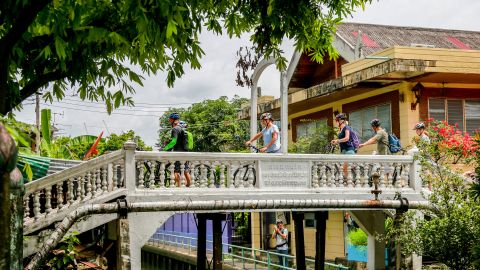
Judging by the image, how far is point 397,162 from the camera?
14.1 meters

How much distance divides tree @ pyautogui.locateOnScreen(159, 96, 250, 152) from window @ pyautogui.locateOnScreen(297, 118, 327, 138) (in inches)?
907

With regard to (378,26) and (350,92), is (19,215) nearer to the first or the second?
(350,92)

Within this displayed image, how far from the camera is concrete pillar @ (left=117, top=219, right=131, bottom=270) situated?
11.9m

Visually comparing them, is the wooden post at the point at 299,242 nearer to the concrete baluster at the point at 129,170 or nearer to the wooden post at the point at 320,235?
the wooden post at the point at 320,235

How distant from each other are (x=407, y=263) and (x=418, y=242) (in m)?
2.99

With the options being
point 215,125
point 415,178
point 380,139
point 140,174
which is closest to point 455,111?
point 415,178

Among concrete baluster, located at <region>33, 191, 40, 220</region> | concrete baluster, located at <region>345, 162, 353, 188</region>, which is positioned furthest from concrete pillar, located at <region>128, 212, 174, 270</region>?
concrete baluster, located at <region>345, 162, 353, 188</region>

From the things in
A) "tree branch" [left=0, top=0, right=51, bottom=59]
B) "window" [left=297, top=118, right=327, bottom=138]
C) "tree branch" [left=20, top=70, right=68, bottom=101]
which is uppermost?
"tree branch" [left=0, top=0, right=51, bottom=59]

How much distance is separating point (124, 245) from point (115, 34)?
21.5 feet

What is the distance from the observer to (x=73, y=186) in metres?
11.9

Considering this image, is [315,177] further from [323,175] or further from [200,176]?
[200,176]

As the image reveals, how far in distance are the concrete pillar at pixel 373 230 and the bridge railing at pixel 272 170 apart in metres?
1.80

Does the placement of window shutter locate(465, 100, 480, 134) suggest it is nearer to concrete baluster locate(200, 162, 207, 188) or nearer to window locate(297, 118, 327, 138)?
window locate(297, 118, 327, 138)

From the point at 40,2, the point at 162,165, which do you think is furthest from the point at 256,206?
the point at 40,2
